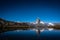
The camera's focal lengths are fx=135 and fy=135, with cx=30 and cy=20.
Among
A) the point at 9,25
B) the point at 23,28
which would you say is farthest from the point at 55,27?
the point at 9,25

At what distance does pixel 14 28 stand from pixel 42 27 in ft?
22.6

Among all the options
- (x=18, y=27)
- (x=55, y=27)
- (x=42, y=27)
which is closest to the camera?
(x=18, y=27)

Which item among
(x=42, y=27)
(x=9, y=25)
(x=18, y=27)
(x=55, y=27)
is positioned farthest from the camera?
(x=55, y=27)

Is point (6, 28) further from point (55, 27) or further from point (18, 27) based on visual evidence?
point (55, 27)

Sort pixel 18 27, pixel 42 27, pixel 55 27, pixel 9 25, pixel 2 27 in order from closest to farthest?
pixel 2 27 < pixel 9 25 < pixel 18 27 < pixel 42 27 < pixel 55 27

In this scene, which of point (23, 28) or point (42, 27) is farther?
point (42, 27)

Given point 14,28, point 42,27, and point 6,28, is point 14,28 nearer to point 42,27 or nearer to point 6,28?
point 6,28

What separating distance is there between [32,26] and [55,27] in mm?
8841

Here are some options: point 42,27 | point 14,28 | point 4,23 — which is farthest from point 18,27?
point 42,27

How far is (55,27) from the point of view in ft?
122

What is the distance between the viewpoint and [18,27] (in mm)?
29891

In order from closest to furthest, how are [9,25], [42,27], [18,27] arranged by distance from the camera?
[9,25] < [18,27] < [42,27]

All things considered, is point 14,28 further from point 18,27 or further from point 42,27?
point 42,27

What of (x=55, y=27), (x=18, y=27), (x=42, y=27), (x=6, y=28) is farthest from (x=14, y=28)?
(x=55, y=27)
